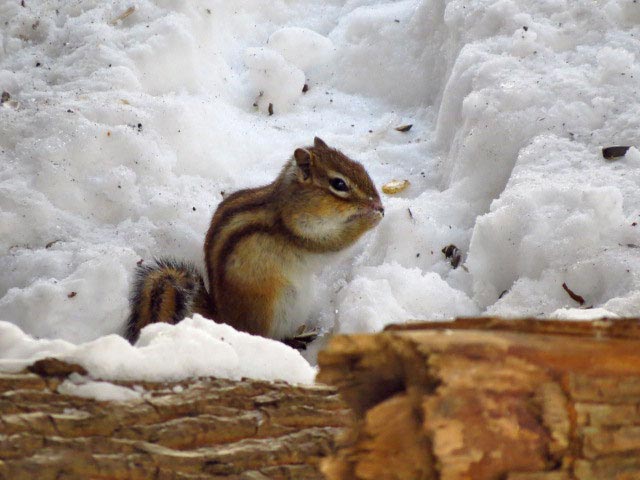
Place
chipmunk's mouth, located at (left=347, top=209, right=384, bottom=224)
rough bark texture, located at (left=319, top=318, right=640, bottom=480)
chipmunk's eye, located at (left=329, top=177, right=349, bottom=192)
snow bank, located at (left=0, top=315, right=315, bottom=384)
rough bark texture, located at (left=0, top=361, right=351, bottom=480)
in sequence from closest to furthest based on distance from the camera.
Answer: rough bark texture, located at (left=319, top=318, right=640, bottom=480) → rough bark texture, located at (left=0, top=361, right=351, bottom=480) → snow bank, located at (left=0, top=315, right=315, bottom=384) → chipmunk's mouth, located at (left=347, top=209, right=384, bottom=224) → chipmunk's eye, located at (left=329, top=177, right=349, bottom=192)

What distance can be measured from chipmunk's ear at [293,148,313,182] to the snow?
16.4 inches

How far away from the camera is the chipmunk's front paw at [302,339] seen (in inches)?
142

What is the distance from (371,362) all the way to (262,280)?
1.99 meters

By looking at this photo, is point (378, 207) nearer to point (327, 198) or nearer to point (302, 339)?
point (327, 198)

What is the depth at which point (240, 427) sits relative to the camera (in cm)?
204

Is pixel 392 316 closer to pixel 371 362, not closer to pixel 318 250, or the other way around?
pixel 318 250

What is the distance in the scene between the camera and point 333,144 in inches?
178

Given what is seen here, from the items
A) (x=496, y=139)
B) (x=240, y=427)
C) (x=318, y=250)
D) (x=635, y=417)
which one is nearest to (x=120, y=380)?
(x=240, y=427)

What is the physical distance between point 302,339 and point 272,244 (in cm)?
45

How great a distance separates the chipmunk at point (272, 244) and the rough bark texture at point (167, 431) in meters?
1.37

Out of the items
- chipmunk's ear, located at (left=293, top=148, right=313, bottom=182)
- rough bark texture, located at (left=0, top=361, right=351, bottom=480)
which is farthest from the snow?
chipmunk's ear, located at (left=293, top=148, right=313, bottom=182)

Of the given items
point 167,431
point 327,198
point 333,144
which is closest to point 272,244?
point 327,198

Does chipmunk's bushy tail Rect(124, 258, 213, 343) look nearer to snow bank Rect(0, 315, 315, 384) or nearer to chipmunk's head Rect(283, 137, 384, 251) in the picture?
chipmunk's head Rect(283, 137, 384, 251)

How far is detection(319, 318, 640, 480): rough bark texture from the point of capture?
1.64 m
